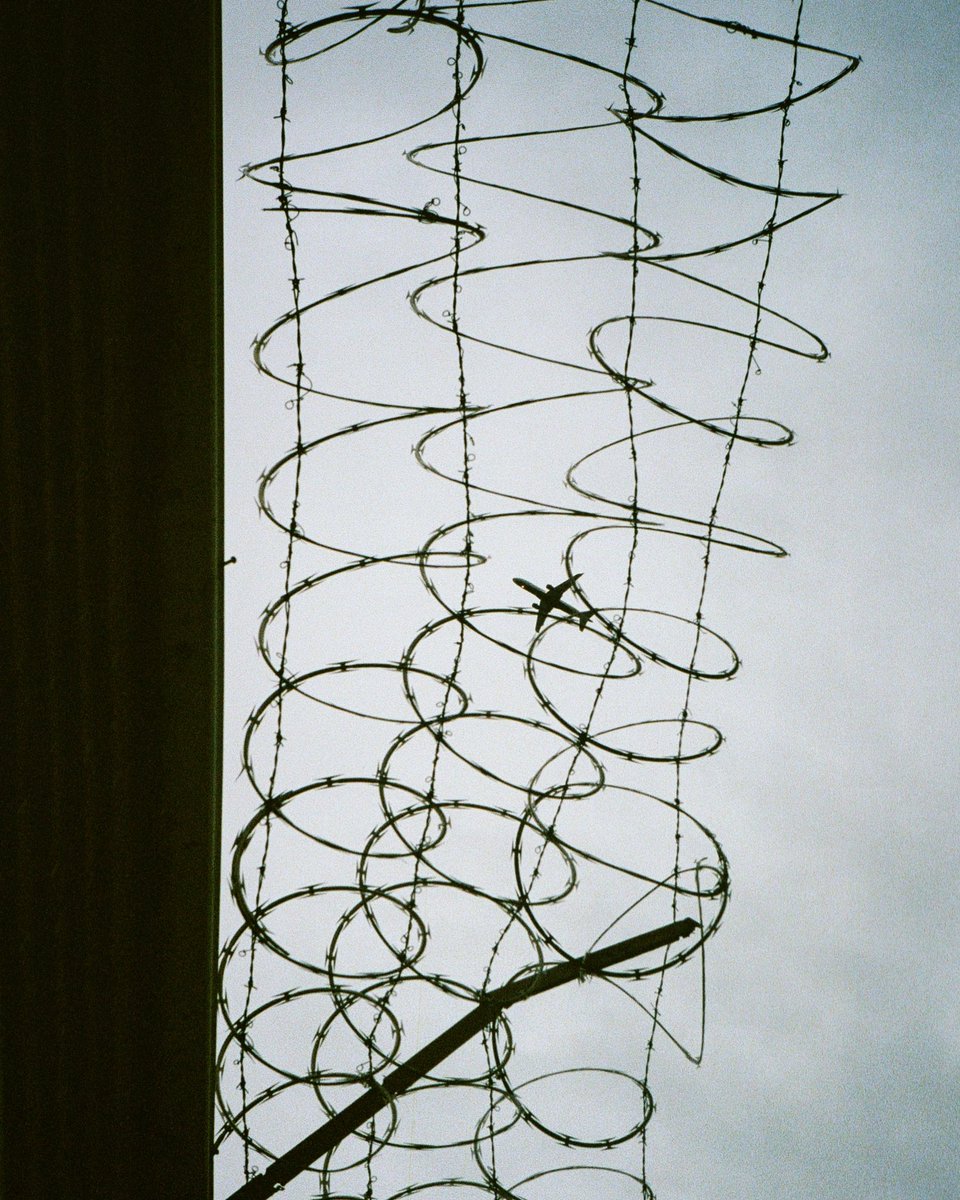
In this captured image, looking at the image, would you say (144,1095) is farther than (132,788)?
Yes

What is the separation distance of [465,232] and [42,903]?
1.52 metres

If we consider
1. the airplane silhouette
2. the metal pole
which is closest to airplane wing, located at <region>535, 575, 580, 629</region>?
the airplane silhouette

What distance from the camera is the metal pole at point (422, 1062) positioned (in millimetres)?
1832

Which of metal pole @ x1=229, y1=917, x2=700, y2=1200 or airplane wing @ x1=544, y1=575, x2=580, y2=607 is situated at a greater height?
airplane wing @ x1=544, y1=575, x2=580, y2=607

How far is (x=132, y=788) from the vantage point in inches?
77.9

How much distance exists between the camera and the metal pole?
183 centimetres

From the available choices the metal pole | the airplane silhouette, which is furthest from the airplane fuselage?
the metal pole

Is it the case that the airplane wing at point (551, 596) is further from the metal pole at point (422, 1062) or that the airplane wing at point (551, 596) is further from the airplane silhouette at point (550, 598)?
the metal pole at point (422, 1062)

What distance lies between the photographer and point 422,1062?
1912 mm

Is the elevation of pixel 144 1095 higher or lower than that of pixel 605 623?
lower

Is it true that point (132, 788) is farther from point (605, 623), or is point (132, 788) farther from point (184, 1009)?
point (605, 623)

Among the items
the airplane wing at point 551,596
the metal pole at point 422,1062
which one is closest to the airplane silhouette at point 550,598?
the airplane wing at point 551,596

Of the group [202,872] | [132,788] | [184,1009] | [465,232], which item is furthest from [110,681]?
[465,232]

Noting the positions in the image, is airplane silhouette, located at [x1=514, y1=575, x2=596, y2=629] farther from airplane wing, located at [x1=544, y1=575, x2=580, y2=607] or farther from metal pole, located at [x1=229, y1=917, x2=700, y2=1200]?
metal pole, located at [x1=229, y1=917, x2=700, y2=1200]
